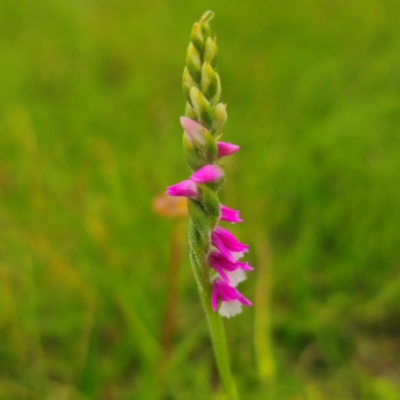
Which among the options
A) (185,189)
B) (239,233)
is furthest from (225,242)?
(239,233)

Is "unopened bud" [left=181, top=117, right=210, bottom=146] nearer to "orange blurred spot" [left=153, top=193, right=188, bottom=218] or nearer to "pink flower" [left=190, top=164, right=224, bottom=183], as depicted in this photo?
"pink flower" [left=190, top=164, right=224, bottom=183]

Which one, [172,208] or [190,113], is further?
[172,208]

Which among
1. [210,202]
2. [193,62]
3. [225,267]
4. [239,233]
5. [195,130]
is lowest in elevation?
[239,233]

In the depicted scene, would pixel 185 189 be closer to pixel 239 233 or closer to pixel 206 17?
pixel 206 17

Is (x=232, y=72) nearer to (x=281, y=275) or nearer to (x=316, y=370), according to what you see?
(x=281, y=275)

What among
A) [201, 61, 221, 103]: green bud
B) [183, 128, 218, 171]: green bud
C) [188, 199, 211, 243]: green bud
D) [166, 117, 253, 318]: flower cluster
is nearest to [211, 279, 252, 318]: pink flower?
[166, 117, 253, 318]: flower cluster

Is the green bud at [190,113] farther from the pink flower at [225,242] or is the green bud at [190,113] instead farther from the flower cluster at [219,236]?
the pink flower at [225,242]

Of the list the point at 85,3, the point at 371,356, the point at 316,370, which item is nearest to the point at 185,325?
the point at 316,370
